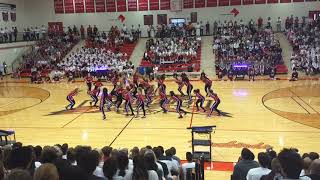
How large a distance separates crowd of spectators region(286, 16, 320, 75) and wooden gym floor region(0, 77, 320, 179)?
16.6 feet

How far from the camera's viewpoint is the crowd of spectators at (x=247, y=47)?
27.5 metres

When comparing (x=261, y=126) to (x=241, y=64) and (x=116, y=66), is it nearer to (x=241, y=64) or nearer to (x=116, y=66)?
(x=241, y=64)

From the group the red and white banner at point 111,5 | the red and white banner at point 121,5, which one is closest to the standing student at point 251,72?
the red and white banner at point 121,5

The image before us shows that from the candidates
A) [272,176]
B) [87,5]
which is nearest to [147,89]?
[272,176]

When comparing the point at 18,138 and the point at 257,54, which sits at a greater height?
the point at 257,54

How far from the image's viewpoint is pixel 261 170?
19.5 ft

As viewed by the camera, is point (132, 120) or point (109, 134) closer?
point (109, 134)

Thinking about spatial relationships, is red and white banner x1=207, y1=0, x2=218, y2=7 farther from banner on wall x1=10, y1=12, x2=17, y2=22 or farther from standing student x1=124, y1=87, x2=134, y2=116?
standing student x1=124, y1=87, x2=134, y2=116

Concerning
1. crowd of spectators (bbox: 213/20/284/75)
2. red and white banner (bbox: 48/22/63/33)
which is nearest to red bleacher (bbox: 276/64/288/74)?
crowd of spectators (bbox: 213/20/284/75)

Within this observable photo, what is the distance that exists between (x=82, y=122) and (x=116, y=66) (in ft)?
45.7

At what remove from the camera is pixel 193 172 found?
25.8 feet

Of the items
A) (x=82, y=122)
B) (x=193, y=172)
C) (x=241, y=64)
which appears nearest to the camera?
(x=193, y=172)

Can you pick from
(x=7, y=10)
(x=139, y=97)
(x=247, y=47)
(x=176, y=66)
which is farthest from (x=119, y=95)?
(x=7, y=10)

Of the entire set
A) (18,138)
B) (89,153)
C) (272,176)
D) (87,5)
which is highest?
(87,5)
